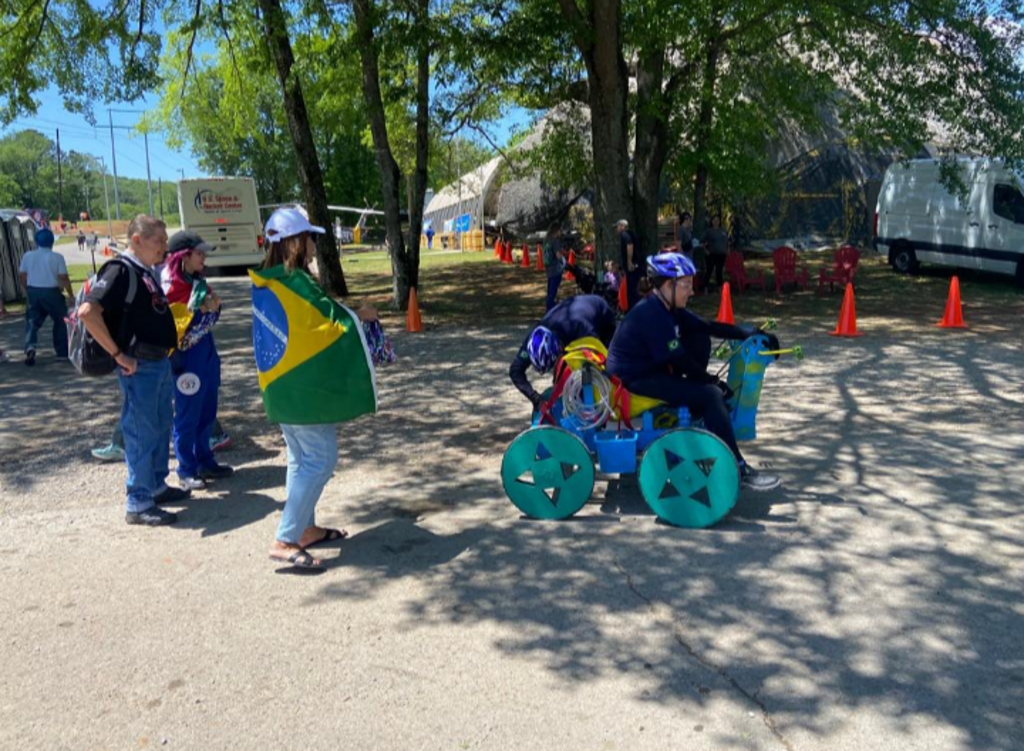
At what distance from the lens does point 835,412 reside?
26.0ft

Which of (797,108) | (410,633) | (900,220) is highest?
(797,108)

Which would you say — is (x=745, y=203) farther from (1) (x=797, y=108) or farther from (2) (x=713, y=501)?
(2) (x=713, y=501)

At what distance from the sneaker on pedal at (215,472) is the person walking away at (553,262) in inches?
320

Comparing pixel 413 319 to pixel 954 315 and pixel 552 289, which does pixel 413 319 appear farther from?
pixel 954 315

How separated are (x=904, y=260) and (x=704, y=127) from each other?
6478 mm

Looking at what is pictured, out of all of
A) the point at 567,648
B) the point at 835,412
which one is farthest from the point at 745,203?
the point at 567,648

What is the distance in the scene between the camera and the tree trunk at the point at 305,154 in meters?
15.6

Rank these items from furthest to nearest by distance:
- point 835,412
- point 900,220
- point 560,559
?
point 900,220 → point 835,412 → point 560,559

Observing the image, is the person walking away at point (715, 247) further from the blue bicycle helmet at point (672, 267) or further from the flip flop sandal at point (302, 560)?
the flip flop sandal at point (302, 560)

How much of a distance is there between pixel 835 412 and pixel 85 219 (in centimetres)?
9477

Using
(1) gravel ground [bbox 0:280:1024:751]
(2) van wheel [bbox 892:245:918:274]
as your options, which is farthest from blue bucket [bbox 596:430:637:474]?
(2) van wheel [bbox 892:245:918:274]

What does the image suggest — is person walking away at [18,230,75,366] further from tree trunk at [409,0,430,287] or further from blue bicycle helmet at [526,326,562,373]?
blue bicycle helmet at [526,326,562,373]

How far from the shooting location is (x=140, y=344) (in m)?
5.41

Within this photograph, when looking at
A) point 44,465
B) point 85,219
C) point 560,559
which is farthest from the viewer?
point 85,219
